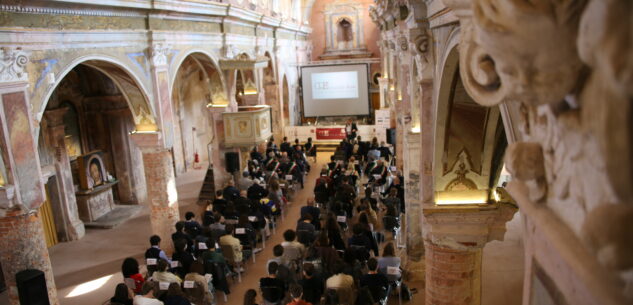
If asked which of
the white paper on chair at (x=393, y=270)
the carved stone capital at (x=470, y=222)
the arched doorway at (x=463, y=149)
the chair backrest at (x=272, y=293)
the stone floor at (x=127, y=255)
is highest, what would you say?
the arched doorway at (x=463, y=149)

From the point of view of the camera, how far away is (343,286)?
6.81 meters

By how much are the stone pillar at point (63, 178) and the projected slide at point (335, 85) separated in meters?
14.5

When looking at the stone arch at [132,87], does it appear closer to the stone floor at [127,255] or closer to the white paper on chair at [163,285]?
the stone floor at [127,255]

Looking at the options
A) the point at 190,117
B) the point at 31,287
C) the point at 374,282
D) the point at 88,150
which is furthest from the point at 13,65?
the point at 190,117

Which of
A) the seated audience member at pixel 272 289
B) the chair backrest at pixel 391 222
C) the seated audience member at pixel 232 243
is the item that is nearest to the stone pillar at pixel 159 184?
the seated audience member at pixel 232 243

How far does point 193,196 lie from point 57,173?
4.50 metres

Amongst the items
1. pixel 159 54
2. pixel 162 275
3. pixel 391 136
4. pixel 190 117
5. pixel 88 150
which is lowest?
pixel 162 275

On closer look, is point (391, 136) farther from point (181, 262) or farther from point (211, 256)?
point (181, 262)

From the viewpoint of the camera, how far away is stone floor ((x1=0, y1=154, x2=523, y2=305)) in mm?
8641

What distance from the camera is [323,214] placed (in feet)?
38.8

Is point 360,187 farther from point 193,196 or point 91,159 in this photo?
point 91,159

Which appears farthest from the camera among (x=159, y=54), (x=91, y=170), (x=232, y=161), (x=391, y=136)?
(x=391, y=136)

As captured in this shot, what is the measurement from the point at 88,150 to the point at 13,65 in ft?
26.2

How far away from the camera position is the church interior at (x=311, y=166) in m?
1.35
